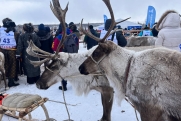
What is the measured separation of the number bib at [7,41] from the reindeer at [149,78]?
4.00 m

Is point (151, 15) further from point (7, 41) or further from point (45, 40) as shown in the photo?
point (7, 41)

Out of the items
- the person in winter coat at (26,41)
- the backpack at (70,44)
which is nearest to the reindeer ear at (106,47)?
the backpack at (70,44)

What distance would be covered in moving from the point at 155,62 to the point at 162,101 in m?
0.34

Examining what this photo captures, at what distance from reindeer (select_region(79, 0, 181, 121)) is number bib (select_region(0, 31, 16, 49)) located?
3996 mm

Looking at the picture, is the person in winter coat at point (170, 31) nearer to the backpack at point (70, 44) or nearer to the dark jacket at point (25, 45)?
the backpack at point (70, 44)

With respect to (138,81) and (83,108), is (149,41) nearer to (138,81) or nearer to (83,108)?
(83,108)

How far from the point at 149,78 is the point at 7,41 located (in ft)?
15.1

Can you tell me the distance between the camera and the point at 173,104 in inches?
69.2

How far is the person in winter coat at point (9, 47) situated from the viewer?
5500mm

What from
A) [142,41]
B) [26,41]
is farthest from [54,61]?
[142,41]

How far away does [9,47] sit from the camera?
5621mm

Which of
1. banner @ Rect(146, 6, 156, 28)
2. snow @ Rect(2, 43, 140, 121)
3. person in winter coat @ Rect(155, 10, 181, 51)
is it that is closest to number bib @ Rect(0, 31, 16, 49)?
snow @ Rect(2, 43, 140, 121)

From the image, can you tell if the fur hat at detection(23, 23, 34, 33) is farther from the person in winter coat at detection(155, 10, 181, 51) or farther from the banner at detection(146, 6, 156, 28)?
the banner at detection(146, 6, 156, 28)

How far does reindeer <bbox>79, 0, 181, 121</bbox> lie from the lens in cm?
177
